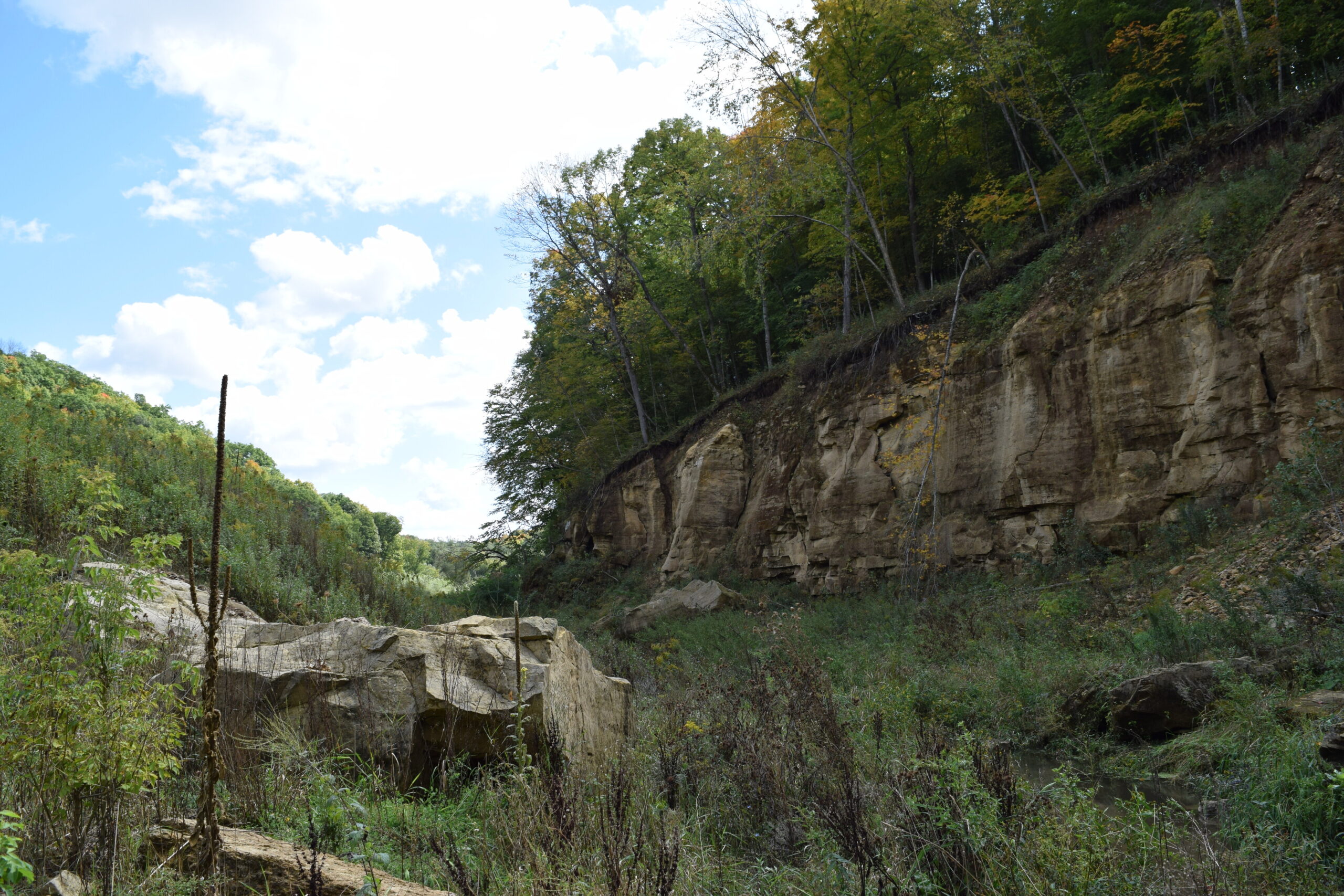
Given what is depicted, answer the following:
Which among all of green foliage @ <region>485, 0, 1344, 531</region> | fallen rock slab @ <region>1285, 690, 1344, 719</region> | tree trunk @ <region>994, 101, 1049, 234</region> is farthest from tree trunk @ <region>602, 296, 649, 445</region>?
fallen rock slab @ <region>1285, 690, 1344, 719</region>

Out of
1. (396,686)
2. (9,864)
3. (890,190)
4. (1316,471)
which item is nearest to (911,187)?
(890,190)

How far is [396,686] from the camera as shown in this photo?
560 centimetres

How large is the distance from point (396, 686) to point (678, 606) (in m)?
11.3

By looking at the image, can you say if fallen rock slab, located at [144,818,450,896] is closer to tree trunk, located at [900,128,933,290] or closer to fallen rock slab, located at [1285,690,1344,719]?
fallen rock slab, located at [1285,690,1344,719]

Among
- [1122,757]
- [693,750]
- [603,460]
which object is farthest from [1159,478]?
[603,460]

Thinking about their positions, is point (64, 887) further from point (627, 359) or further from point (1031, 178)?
point (627, 359)

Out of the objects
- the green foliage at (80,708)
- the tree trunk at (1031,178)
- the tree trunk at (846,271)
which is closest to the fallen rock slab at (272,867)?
the green foliage at (80,708)

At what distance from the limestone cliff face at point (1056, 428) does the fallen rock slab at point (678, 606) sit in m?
2.16

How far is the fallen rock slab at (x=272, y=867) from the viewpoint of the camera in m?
2.89

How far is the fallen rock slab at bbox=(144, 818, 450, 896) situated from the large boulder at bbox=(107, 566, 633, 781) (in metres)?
1.42

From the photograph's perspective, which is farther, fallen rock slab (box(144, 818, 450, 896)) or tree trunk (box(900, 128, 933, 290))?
tree trunk (box(900, 128, 933, 290))

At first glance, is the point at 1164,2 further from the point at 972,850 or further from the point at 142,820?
the point at 142,820

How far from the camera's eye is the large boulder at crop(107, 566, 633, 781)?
17.3ft

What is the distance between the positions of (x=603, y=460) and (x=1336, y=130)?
20.9 m
